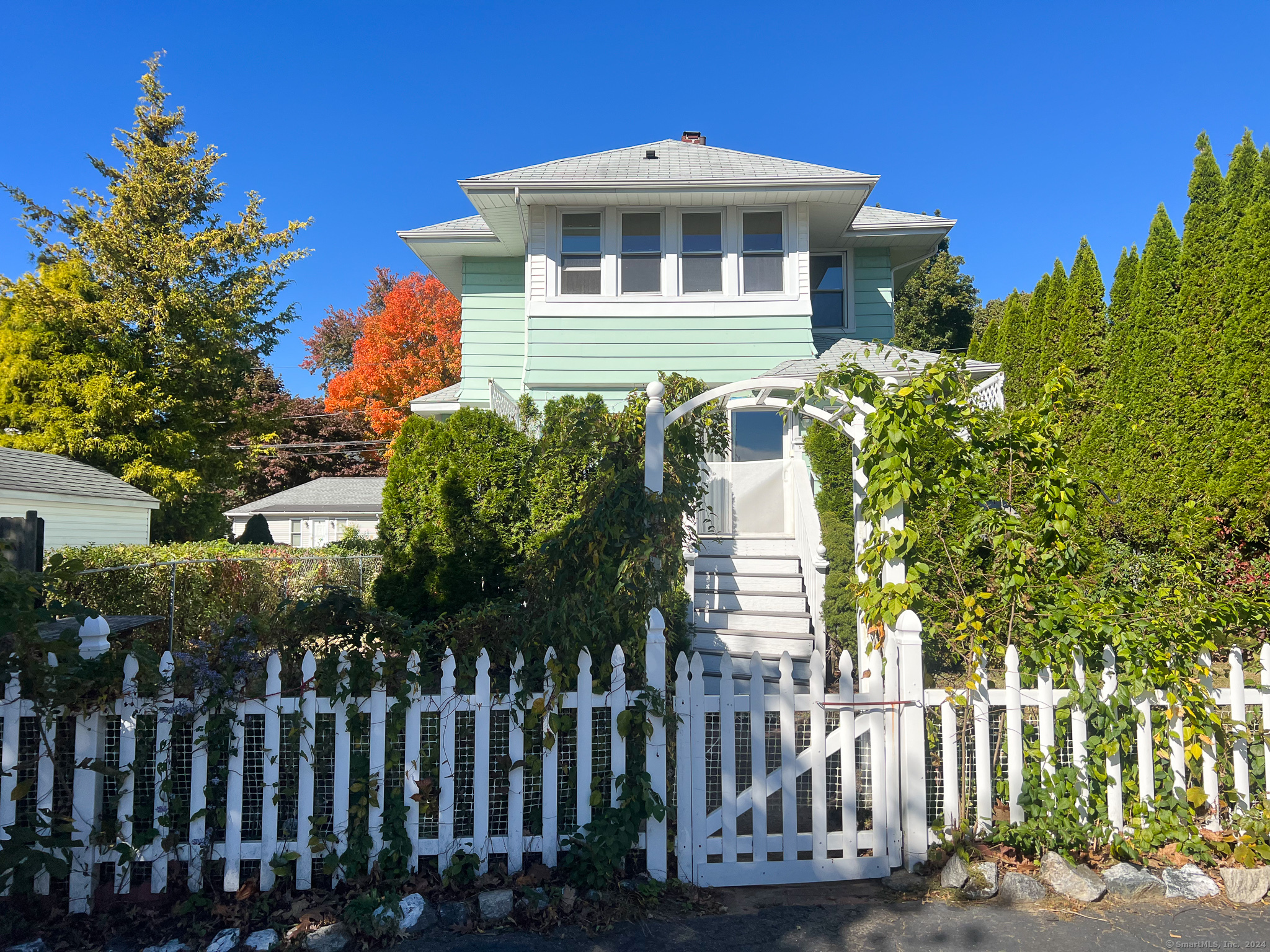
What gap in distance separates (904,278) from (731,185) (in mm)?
6146

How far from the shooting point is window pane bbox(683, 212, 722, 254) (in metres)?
11.6

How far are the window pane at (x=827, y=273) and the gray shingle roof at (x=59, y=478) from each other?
47.4ft

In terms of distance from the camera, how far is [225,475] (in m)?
19.2

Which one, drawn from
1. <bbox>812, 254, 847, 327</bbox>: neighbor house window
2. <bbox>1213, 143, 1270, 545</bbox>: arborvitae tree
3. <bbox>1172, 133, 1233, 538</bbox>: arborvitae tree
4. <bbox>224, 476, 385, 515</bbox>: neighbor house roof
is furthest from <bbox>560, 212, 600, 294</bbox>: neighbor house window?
<bbox>224, 476, 385, 515</bbox>: neighbor house roof

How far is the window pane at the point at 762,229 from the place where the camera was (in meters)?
11.6

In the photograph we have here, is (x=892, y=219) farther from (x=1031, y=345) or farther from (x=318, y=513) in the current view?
(x=318, y=513)

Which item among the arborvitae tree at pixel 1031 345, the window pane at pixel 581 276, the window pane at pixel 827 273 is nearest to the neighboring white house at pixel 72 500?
the window pane at pixel 581 276

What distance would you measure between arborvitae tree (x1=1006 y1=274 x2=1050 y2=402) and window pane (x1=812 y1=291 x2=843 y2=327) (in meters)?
2.95

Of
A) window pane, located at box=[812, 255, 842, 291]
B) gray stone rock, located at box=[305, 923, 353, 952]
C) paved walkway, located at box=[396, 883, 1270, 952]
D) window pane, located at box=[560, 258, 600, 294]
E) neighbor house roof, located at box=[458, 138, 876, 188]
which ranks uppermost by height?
neighbor house roof, located at box=[458, 138, 876, 188]

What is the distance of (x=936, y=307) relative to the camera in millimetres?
25922

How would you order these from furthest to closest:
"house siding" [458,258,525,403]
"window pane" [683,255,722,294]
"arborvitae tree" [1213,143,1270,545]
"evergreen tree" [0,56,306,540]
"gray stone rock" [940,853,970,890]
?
1. "evergreen tree" [0,56,306,540]
2. "house siding" [458,258,525,403]
3. "window pane" [683,255,722,294]
4. "arborvitae tree" [1213,143,1270,545]
5. "gray stone rock" [940,853,970,890]

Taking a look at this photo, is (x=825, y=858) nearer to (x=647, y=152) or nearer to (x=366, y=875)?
(x=366, y=875)

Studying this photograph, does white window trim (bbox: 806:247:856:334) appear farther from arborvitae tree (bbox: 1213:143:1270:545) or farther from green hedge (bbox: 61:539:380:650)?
green hedge (bbox: 61:539:380:650)

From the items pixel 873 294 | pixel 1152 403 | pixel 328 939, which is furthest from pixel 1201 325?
pixel 328 939
